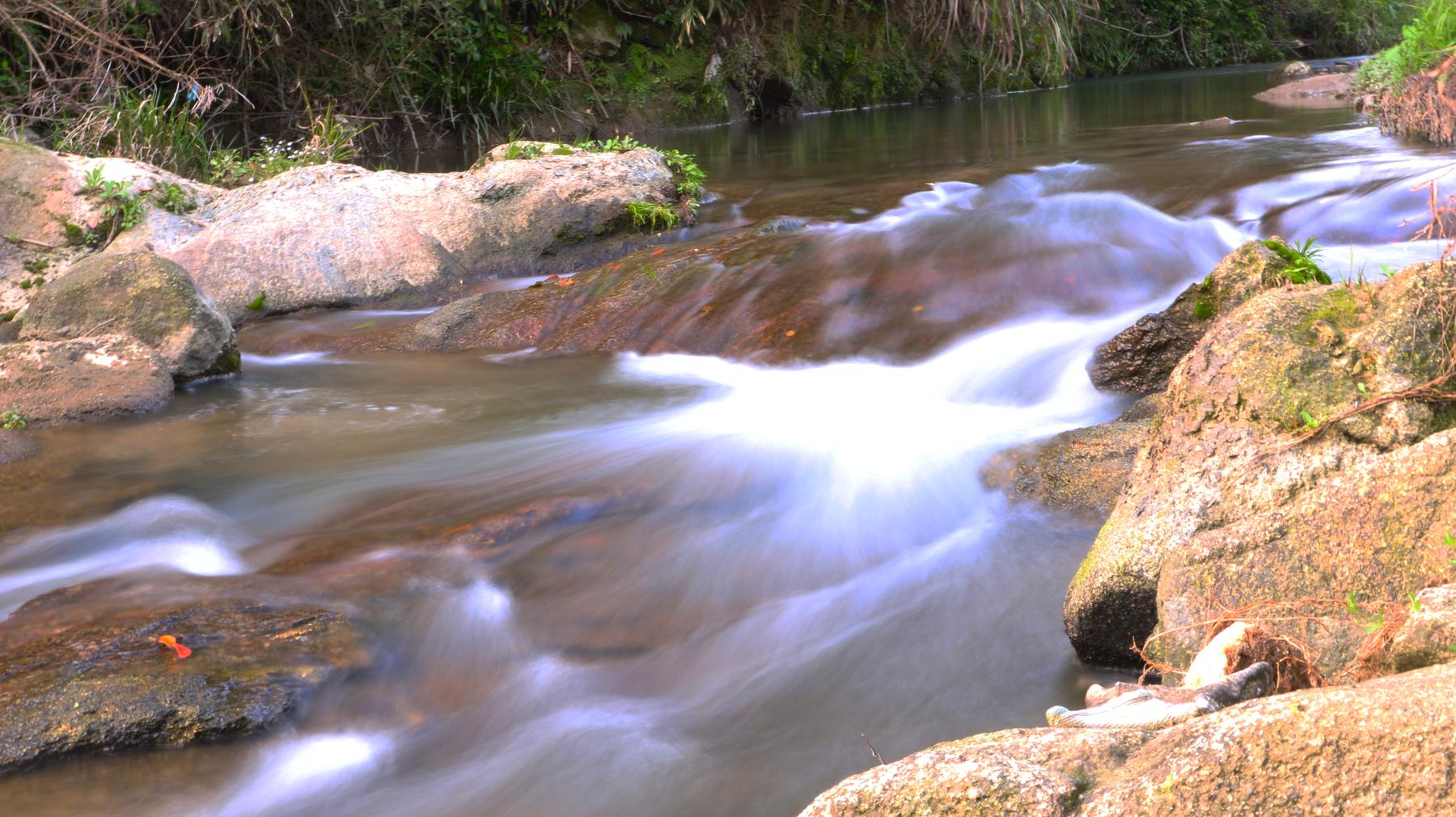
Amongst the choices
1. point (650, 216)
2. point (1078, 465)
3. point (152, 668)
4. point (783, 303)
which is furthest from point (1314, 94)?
point (152, 668)

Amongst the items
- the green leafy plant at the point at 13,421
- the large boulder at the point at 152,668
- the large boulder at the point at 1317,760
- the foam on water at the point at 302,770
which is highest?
the large boulder at the point at 1317,760

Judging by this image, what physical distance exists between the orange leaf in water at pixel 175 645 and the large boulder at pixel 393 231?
15.0 ft

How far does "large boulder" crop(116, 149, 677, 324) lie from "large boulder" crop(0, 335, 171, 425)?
5.10ft

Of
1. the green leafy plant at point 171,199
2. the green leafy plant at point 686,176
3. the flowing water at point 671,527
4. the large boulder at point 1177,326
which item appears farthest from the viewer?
the green leafy plant at point 686,176

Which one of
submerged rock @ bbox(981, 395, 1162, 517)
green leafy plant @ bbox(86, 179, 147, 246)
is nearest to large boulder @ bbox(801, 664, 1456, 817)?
submerged rock @ bbox(981, 395, 1162, 517)

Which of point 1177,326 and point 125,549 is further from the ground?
point 1177,326

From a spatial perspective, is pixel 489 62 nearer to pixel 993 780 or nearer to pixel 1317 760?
pixel 993 780

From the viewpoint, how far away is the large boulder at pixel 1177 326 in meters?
4.31

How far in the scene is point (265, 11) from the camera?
40.3ft

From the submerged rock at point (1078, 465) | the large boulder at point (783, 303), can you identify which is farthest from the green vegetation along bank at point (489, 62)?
the submerged rock at point (1078, 465)

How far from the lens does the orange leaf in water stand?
124 inches

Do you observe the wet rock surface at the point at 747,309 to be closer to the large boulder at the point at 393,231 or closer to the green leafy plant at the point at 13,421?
the large boulder at the point at 393,231

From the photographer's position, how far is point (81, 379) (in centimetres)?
564

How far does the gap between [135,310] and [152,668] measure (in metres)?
3.58
